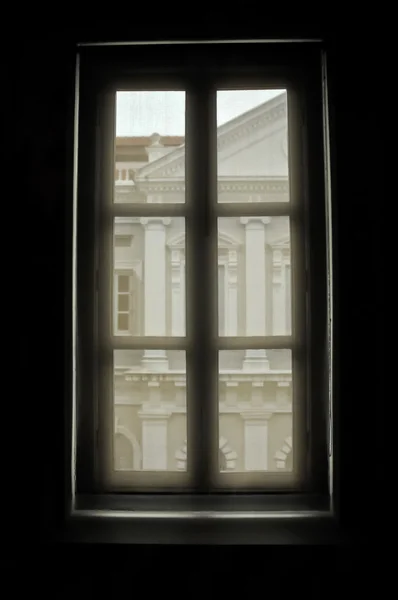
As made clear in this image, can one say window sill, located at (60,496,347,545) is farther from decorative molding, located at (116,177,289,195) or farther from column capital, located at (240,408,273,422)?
decorative molding, located at (116,177,289,195)

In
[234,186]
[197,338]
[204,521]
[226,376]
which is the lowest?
[204,521]

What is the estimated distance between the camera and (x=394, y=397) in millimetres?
1372

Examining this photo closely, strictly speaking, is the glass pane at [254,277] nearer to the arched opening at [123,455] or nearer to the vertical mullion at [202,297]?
the vertical mullion at [202,297]

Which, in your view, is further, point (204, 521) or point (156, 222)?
point (156, 222)

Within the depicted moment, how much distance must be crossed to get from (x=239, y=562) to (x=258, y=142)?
3.79ft

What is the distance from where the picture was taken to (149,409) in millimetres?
1539

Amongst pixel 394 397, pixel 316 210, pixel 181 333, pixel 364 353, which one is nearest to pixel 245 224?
pixel 316 210

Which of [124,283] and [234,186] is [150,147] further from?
[124,283]

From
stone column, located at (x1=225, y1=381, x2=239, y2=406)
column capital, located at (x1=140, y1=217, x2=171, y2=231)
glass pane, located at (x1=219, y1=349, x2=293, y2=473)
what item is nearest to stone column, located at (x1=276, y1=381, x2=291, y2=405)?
glass pane, located at (x1=219, y1=349, x2=293, y2=473)

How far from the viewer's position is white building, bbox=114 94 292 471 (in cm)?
153

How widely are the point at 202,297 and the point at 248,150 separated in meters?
0.45

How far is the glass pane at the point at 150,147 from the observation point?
5.08 feet

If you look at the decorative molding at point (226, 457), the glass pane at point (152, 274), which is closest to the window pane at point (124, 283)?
the glass pane at point (152, 274)

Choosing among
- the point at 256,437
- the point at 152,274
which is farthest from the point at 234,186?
the point at 256,437
